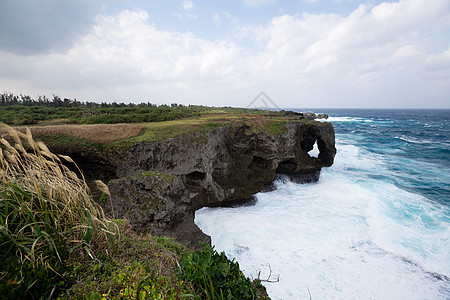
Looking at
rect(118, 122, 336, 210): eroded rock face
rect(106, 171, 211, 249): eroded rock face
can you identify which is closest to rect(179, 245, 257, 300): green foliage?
rect(106, 171, 211, 249): eroded rock face

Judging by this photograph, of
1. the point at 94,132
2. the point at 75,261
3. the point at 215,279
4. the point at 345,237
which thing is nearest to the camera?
the point at 75,261

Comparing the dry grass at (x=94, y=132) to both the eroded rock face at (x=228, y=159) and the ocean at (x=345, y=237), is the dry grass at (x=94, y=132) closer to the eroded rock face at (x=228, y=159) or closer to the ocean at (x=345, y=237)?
the eroded rock face at (x=228, y=159)

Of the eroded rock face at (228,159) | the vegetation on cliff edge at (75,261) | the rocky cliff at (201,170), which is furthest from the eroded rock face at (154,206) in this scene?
the vegetation on cliff edge at (75,261)

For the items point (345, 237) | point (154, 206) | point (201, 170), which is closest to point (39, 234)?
point (154, 206)

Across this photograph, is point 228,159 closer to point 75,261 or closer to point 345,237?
point 345,237

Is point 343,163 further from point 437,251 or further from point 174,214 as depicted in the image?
point 174,214

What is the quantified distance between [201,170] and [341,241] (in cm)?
1103

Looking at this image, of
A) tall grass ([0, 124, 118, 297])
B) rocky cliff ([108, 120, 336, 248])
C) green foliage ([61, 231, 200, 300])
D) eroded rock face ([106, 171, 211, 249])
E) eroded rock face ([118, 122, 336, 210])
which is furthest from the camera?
eroded rock face ([118, 122, 336, 210])

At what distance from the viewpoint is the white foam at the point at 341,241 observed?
33.6ft

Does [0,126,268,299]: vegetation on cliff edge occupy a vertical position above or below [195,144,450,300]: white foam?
above

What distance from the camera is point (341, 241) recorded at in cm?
1324

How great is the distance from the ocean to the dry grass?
9010 millimetres

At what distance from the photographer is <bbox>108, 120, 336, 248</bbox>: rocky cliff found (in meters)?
10.1

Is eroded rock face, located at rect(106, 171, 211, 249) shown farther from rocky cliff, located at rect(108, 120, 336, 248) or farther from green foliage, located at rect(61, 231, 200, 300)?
green foliage, located at rect(61, 231, 200, 300)
